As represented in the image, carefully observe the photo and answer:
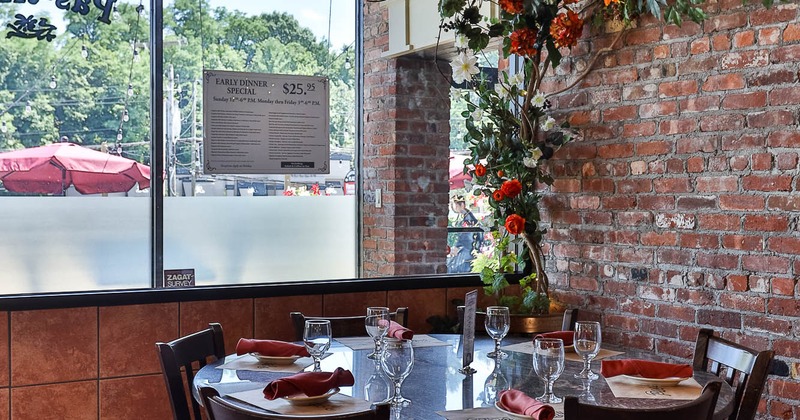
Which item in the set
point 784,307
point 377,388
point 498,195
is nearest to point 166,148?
point 498,195

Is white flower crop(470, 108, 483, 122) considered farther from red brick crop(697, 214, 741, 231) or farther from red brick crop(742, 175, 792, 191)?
red brick crop(742, 175, 792, 191)

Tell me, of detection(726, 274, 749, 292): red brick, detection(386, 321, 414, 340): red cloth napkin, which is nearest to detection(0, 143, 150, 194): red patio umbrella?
detection(386, 321, 414, 340): red cloth napkin

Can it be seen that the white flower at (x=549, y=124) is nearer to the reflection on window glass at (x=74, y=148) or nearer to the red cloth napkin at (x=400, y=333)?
the red cloth napkin at (x=400, y=333)

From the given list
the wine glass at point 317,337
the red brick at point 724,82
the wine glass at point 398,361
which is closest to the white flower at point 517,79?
the red brick at point 724,82

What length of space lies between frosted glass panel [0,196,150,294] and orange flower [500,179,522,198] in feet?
4.81

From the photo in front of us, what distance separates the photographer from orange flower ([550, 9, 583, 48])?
3436 millimetres

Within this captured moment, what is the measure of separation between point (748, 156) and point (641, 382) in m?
1.10

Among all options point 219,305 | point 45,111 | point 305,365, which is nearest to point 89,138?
point 45,111

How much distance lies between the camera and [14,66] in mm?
3213

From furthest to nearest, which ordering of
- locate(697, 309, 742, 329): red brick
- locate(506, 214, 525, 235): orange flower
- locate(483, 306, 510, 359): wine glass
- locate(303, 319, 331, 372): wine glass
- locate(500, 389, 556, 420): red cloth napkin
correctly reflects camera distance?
locate(506, 214, 525, 235): orange flower, locate(697, 309, 742, 329): red brick, locate(483, 306, 510, 359): wine glass, locate(303, 319, 331, 372): wine glass, locate(500, 389, 556, 420): red cloth napkin

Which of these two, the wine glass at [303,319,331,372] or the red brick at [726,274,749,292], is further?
the red brick at [726,274,749,292]

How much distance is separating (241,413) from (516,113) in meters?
2.57

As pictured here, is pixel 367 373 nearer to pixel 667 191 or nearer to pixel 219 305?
pixel 219 305

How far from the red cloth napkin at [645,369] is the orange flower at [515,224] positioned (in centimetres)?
132
